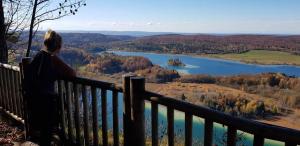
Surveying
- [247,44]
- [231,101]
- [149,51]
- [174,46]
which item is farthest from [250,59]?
[231,101]

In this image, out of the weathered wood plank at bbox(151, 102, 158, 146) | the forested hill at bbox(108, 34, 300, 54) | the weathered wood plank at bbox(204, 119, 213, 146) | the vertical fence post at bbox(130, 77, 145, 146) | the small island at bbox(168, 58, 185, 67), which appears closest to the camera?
the weathered wood plank at bbox(204, 119, 213, 146)

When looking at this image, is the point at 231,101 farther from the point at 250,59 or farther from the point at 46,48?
the point at 46,48

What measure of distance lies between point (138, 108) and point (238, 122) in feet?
3.84

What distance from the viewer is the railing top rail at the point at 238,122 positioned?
2016 mm

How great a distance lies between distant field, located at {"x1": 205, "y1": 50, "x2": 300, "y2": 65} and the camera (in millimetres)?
77394

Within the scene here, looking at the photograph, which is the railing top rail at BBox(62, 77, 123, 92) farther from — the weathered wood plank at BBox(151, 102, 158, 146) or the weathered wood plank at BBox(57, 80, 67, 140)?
the weathered wood plank at BBox(151, 102, 158, 146)

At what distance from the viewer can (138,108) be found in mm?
3244

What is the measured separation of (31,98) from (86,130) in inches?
28.2

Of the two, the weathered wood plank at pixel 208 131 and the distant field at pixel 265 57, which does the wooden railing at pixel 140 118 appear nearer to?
the weathered wood plank at pixel 208 131

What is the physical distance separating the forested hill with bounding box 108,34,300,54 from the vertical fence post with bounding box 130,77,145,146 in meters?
68.4

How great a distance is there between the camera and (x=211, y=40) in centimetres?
8188

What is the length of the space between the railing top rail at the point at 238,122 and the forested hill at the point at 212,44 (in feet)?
226

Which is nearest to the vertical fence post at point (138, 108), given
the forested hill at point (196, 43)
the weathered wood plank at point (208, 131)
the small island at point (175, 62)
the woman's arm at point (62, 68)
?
the weathered wood plank at point (208, 131)

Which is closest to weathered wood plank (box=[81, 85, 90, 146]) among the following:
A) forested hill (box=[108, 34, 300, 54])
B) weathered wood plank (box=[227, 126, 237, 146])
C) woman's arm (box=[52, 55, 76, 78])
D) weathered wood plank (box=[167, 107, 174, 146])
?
woman's arm (box=[52, 55, 76, 78])
